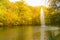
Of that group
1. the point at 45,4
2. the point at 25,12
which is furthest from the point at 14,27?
the point at 45,4

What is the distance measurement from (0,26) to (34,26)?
0.85m

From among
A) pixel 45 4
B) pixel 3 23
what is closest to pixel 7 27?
pixel 3 23

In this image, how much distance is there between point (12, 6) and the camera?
4.34m

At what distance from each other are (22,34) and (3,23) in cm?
55

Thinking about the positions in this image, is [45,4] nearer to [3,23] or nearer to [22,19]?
[22,19]

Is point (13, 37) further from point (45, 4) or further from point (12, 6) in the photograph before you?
point (45, 4)

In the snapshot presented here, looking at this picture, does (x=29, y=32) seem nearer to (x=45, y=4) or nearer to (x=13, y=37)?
(x=13, y=37)

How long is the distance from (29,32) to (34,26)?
20 cm

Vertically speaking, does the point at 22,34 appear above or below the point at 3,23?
below

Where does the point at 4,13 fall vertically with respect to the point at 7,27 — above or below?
above

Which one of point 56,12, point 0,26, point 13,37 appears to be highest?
point 56,12

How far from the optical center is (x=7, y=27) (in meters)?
4.31

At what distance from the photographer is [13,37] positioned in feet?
13.8

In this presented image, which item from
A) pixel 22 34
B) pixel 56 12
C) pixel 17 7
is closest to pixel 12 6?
pixel 17 7
